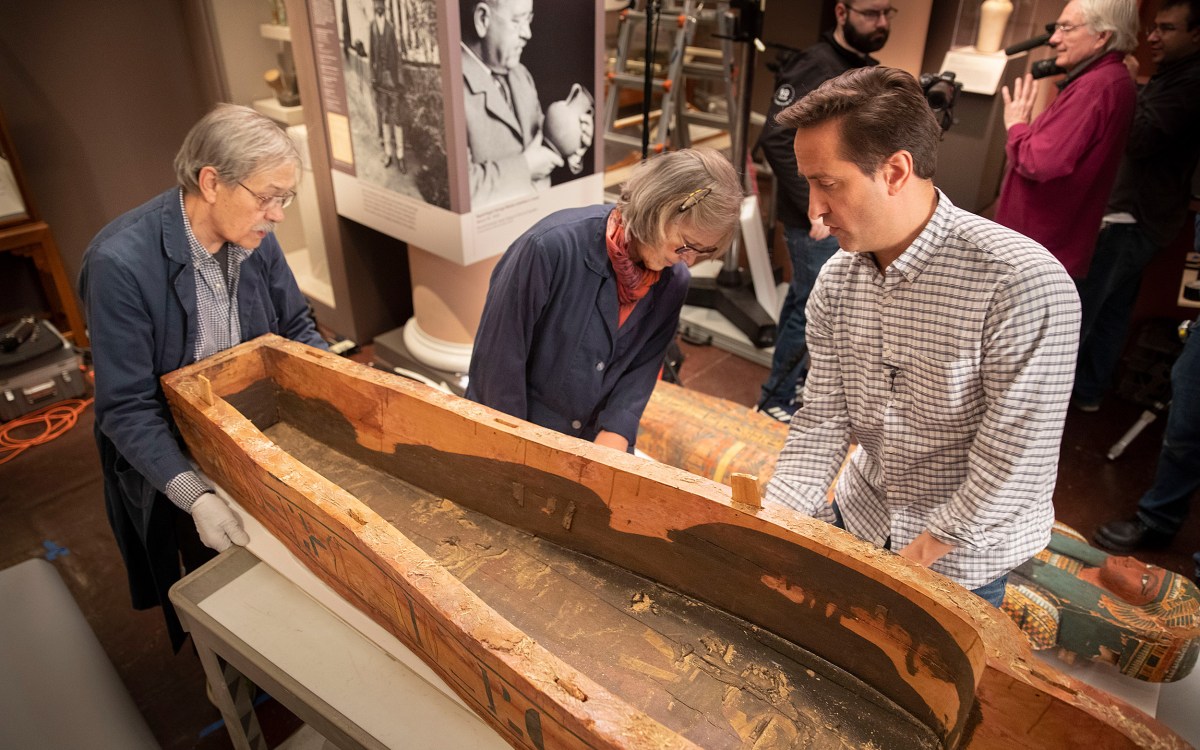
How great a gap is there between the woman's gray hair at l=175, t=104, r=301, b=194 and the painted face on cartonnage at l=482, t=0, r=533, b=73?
5.32 feet

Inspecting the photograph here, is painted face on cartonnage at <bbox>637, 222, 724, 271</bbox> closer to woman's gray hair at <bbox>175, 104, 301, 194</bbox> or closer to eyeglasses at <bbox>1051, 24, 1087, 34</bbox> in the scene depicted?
woman's gray hair at <bbox>175, 104, 301, 194</bbox>

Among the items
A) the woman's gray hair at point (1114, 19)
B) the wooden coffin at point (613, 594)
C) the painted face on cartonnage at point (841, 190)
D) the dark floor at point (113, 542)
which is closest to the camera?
the wooden coffin at point (613, 594)

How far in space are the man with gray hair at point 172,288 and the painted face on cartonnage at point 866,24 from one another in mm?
2428

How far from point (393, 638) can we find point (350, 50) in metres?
2.90

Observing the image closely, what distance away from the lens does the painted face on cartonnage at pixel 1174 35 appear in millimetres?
3152

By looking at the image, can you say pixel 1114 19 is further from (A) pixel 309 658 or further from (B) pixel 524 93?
(A) pixel 309 658

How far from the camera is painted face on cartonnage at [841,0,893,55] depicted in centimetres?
320

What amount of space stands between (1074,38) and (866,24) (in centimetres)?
78

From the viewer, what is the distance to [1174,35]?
319cm

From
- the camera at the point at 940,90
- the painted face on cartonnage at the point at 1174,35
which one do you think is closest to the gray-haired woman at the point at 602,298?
the camera at the point at 940,90

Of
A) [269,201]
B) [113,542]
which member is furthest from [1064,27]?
[113,542]

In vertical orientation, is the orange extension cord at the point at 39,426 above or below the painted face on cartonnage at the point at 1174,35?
below

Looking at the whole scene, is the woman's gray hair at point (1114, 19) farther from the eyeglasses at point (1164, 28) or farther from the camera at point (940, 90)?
the camera at point (940, 90)

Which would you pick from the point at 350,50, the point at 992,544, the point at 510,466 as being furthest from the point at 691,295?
the point at 992,544
